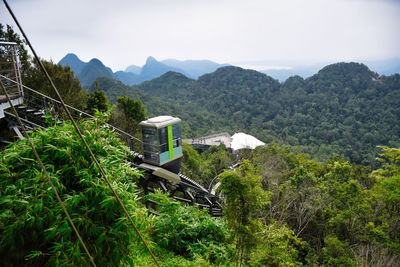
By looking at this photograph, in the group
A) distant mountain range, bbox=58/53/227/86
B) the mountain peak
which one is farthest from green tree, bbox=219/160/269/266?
the mountain peak

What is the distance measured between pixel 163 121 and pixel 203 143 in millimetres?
20617

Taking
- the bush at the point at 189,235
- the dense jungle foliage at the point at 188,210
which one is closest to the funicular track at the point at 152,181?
the dense jungle foliage at the point at 188,210

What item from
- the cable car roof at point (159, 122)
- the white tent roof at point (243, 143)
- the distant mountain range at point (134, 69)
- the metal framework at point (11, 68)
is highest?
the distant mountain range at point (134, 69)

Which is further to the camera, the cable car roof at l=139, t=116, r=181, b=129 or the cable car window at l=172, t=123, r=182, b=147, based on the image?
the cable car window at l=172, t=123, r=182, b=147

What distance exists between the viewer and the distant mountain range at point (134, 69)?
200 ft

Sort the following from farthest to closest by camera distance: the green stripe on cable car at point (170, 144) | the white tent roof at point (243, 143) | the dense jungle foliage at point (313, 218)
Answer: the white tent roof at point (243, 143) < the green stripe on cable car at point (170, 144) < the dense jungle foliage at point (313, 218)

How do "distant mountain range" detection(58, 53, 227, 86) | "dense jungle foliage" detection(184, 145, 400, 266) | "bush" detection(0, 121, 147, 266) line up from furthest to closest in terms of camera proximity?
"distant mountain range" detection(58, 53, 227, 86) < "dense jungle foliage" detection(184, 145, 400, 266) < "bush" detection(0, 121, 147, 266)

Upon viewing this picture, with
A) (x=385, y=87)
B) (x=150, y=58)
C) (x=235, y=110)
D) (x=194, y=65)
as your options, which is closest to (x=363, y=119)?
(x=385, y=87)

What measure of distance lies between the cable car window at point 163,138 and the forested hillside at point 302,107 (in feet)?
74.8

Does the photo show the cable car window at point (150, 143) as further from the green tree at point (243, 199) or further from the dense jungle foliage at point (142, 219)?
the green tree at point (243, 199)

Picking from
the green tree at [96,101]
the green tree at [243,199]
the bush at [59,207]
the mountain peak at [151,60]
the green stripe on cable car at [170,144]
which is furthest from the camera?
the mountain peak at [151,60]

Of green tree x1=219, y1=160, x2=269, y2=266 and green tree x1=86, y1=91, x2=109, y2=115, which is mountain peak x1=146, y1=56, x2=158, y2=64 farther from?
green tree x1=219, y1=160, x2=269, y2=266

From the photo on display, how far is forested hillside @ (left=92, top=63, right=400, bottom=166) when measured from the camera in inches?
1186

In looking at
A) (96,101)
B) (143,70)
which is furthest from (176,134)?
(143,70)
